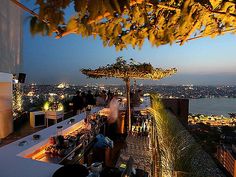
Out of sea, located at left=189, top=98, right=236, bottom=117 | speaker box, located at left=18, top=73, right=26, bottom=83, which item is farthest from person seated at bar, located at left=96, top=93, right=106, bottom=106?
sea, located at left=189, top=98, right=236, bottom=117

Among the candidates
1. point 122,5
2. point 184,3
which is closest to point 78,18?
point 122,5

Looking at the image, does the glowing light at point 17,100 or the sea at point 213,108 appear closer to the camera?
the glowing light at point 17,100

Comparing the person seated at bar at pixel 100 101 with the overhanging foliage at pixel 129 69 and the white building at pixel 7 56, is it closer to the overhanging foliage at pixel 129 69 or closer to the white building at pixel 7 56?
the overhanging foliage at pixel 129 69

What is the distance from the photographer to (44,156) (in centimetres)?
311

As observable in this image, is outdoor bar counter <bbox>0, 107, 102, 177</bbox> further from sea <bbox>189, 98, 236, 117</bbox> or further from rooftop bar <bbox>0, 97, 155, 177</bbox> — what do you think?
sea <bbox>189, 98, 236, 117</bbox>

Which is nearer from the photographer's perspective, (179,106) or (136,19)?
(136,19)

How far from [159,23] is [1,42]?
24.9 feet

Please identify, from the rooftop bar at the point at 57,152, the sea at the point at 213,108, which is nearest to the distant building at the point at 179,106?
the rooftop bar at the point at 57,152

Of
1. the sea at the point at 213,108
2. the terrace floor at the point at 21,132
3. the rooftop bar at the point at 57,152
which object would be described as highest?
the rooftop bar at the point at 57,152

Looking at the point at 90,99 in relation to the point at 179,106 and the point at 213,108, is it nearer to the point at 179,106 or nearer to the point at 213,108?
the point at 179,106

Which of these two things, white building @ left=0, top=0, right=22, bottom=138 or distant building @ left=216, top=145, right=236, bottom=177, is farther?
white building @ left=0, top=0, right=22, bottom=138

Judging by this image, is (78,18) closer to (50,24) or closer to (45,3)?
(50,24)

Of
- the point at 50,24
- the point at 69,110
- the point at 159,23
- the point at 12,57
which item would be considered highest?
the point at 12,57

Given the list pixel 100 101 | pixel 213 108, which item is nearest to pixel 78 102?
pixel 100 101
